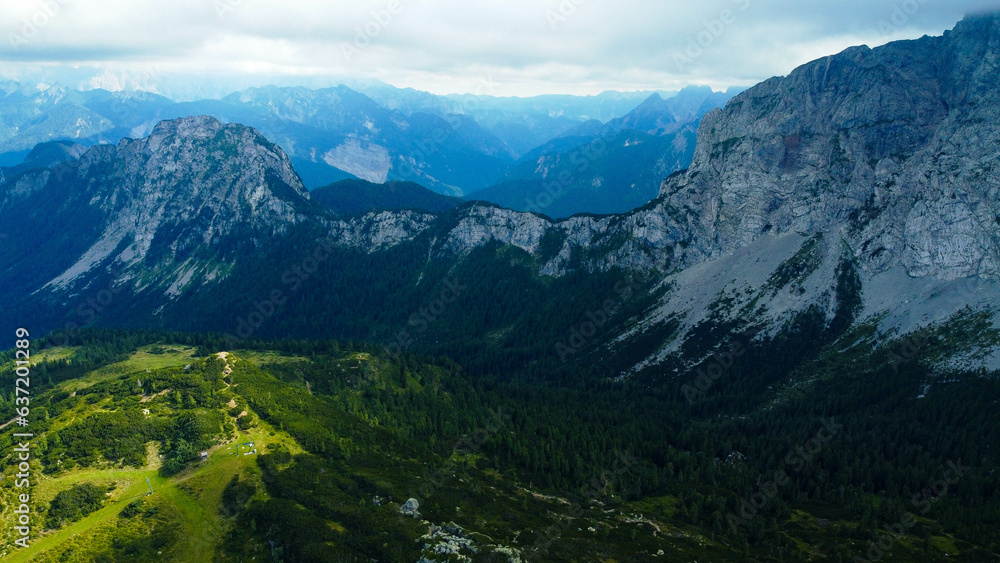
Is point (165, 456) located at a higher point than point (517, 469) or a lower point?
higher

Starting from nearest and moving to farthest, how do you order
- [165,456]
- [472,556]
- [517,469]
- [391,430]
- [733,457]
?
[472,556] < [165,456] < [517,469] < [391,430] < [733,457]

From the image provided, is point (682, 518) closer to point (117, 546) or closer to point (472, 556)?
point (472, 556)

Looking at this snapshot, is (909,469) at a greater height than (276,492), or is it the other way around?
(276,492)

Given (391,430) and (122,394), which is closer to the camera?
(122,394)

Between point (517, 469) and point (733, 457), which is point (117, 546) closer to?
point (517, 469)

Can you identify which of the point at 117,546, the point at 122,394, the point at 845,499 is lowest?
the point at 845,499

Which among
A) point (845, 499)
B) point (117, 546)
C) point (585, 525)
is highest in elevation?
point (117, 546)

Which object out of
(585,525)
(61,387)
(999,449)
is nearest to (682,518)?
(585,525)

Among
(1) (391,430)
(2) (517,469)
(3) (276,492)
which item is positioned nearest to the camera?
(3) (276,492)

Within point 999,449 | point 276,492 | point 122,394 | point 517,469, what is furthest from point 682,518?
point 122,394
